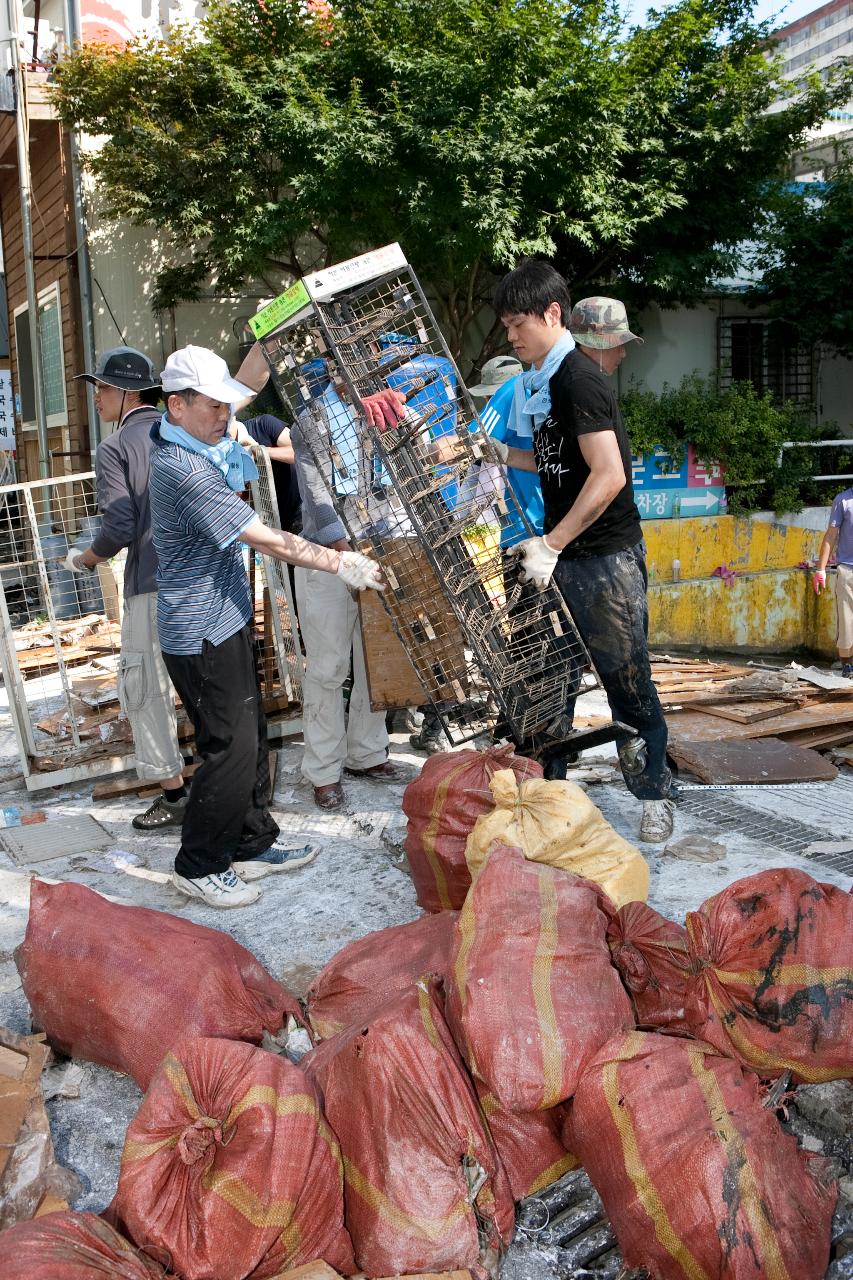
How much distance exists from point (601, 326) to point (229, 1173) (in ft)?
11.8

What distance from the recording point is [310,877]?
12.3ft

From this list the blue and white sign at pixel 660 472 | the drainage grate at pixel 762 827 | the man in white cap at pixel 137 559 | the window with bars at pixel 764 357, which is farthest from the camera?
the window with bars at pixel 764 357

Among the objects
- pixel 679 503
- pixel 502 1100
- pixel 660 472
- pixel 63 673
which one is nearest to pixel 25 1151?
pixel 502 1100

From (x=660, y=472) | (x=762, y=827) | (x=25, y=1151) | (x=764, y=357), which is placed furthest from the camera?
(x=764, y=357)

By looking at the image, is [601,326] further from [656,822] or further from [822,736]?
[822,736]

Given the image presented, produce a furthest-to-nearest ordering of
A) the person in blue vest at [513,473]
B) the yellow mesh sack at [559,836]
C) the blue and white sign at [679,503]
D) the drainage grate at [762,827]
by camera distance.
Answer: the blue and white sign at [679,503] → the person in blue vest at [513,473] → the drainage grate at [762,827] → the yellow mesh sack at [559,836]

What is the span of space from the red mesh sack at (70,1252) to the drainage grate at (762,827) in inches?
104

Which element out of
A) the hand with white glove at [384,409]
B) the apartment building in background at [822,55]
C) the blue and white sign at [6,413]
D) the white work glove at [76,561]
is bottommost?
the white work glove at [76,561]

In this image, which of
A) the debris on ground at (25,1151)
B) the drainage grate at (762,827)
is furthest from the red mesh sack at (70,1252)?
the drainage grate at (762,827)

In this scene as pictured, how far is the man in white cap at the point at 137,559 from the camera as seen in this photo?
421cm

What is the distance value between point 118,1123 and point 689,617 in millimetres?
9810

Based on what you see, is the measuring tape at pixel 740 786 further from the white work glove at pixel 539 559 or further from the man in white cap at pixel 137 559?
the man in white cap at pixel 137 559

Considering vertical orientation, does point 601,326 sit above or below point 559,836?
above

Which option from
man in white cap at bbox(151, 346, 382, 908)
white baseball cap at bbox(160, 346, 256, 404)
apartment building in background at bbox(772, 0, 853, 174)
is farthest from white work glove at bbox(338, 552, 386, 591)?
apartment building in background at bbox(772, 0, 853, 174)
